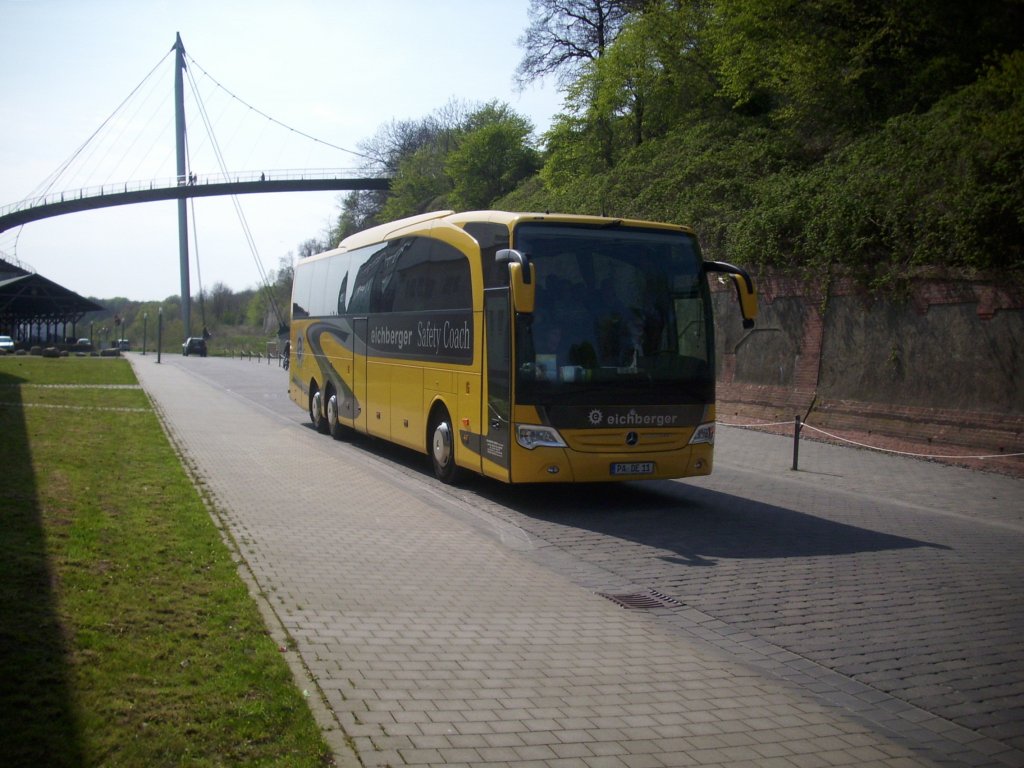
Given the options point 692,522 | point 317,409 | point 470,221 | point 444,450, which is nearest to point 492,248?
point 470,221

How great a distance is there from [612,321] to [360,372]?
279 inches

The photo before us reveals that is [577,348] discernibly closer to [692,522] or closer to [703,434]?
[703,434]

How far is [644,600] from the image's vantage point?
24.6 ft

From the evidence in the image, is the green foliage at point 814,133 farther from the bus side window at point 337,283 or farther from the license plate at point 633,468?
the bus side window at point 337,283

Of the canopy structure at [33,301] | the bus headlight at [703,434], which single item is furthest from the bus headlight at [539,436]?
the canopy structure at [33,301]

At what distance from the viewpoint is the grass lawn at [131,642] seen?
4234 mm

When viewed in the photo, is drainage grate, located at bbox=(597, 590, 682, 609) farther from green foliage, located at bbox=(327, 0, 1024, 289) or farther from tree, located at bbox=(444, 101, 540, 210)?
tree, located at bbox=(444, 101, 540, 210)

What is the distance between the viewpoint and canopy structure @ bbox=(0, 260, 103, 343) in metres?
71.9

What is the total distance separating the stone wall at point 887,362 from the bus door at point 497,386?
8863mm

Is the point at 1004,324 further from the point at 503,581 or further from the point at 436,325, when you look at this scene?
the point at 503,581

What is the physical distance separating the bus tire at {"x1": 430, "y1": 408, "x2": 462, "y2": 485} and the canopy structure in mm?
66590

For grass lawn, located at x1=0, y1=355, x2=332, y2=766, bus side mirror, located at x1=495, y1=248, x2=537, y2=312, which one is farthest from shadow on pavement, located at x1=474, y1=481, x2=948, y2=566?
grass lawn, located at x1=0, y1=355, x2=332, y2=766

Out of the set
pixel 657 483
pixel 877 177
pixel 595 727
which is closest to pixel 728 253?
pixel 877 177

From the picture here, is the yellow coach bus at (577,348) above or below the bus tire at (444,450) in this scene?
above
